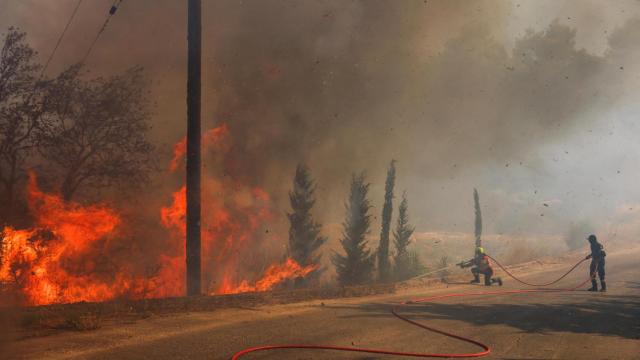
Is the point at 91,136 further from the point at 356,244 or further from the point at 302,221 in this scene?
the point at 356,244

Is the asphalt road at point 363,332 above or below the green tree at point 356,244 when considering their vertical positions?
below

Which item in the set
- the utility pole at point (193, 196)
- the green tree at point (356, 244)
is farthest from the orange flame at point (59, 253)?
the green tree at point (356, 244)

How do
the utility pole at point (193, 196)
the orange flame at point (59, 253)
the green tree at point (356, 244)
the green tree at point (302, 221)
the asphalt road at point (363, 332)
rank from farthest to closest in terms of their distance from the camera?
the green tree at point (356, 244), the green tree at point (302, 221), the utility pole at point (193, 196), the orange flame at point (59, 253), the asphalt road at point (363, 332)

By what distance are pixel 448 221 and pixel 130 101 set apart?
104619 millimetres

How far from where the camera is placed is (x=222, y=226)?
74.7 feet

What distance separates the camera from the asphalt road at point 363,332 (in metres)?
7.13

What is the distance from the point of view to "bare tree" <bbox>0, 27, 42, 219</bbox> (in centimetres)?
1778

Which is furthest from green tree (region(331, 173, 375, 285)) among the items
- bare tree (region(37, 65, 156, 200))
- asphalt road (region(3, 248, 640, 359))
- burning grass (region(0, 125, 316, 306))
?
asphalt road (region(3, 248, 640, 359))

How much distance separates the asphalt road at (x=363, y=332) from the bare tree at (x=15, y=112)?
1189 centimetres

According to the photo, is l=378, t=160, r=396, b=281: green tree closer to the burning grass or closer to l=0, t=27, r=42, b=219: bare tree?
the burning grass

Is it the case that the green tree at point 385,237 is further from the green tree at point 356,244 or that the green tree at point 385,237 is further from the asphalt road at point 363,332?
the asphalt road at point 363,332

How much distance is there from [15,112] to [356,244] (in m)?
24.6

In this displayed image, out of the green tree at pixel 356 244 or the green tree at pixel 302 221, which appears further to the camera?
the green tree at pixel 356 244

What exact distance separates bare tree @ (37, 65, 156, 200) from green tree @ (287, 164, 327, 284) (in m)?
15.0
